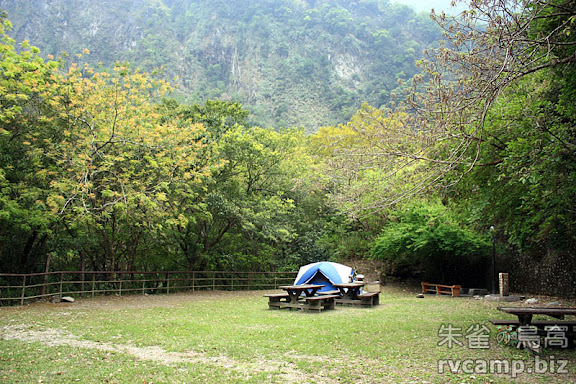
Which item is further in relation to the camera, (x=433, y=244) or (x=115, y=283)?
(x=433, y=244)

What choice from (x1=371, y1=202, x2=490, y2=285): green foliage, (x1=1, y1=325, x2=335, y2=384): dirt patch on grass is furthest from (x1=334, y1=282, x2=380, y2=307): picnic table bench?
(x1=1, y1=325, x2=335, y2=384): dirt patch on grass

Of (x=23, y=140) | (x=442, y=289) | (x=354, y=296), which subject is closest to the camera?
(x=23, y=140)

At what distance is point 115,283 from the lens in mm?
17922

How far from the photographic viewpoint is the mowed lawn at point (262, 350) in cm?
521

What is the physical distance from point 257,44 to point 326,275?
73.3 m

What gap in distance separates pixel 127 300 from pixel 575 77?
1482 cm

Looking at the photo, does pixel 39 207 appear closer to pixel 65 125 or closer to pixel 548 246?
pixel 65 125

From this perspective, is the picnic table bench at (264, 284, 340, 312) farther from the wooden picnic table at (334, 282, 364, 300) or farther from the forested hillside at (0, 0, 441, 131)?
the forested hillside at (0, 0, 441, 131)

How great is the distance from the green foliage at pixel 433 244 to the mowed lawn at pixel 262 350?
808 centimetres

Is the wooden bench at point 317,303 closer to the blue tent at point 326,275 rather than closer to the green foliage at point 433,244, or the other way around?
the blue tent at point 326,275

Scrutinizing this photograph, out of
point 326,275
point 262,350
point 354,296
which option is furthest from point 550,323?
point 326,275

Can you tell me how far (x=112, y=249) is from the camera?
1714 centimetres

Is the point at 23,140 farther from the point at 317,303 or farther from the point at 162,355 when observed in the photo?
the point at 317,303

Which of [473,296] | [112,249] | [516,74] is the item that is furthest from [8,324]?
[473,296]
